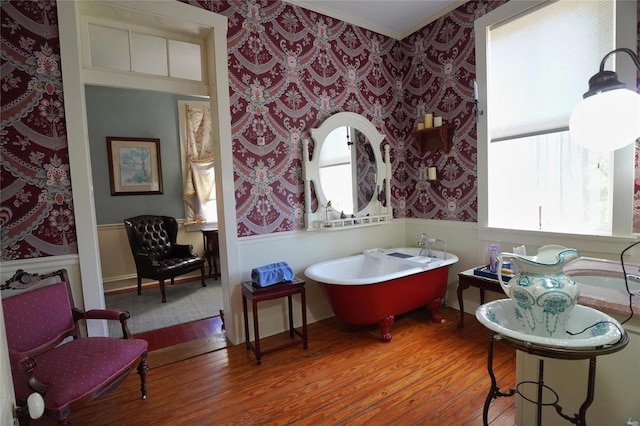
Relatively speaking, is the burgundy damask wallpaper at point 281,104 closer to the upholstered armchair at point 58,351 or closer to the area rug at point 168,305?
the upholstered armchair at point 58,351

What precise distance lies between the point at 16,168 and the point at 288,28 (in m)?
2.27

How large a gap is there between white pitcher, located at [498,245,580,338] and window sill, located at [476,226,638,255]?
1.51m

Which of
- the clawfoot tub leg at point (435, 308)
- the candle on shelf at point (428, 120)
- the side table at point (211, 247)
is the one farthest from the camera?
the side table at point (211, 247)

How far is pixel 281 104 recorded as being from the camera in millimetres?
2863

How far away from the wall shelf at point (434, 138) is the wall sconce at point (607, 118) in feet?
5.02

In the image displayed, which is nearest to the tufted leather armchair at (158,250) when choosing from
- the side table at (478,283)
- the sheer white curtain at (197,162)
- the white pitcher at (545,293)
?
the sheer white curtain at (197,162)

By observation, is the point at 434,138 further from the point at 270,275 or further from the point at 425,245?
the point at 270,275

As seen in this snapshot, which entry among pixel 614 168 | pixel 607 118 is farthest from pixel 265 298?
pixel 614 168

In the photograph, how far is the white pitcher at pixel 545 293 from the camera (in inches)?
41.6

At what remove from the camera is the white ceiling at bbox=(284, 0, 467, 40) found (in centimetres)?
291

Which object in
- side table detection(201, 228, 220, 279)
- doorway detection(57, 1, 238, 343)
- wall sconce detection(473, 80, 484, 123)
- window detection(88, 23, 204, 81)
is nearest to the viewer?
doorway detection(57, 1, 238, 343)

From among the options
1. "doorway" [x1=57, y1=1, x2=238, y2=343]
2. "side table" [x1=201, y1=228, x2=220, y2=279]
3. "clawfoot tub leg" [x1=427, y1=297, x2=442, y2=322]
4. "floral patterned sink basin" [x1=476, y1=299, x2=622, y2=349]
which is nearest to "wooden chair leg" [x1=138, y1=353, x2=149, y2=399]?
"doorway" [x1=57, y1=1, x2=238, y2=343]

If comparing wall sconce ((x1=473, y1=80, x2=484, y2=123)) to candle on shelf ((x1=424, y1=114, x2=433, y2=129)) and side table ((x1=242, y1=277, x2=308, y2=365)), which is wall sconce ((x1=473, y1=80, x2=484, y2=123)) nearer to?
candle on shelf ((x1=424, y1=114, x2=433, y2=129))

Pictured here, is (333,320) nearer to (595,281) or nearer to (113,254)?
(595,281)
